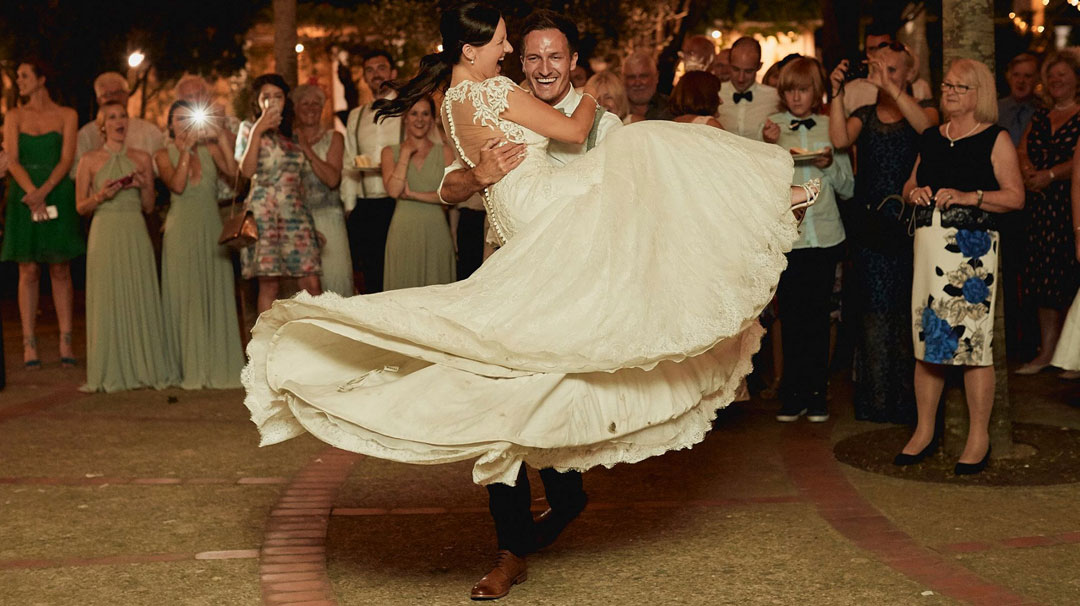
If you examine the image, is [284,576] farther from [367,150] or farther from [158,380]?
[367,150]

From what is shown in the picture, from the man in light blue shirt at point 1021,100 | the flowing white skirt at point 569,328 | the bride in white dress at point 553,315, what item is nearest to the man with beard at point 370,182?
the man in light blue shirt at point 1021,100

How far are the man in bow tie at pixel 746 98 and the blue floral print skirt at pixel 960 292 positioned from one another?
2.58 meters

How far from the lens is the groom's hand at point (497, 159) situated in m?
5.04

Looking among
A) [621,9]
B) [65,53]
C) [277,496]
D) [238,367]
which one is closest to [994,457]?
[277,496]

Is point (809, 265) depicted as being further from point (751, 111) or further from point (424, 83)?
point (424, 83)

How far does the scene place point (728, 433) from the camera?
795 centimetres

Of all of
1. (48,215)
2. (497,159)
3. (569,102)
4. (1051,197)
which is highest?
(569,102)

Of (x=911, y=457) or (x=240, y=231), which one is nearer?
(x=911, y=457)

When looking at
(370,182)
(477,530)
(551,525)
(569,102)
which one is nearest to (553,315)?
(551,525)

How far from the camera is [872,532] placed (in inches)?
225

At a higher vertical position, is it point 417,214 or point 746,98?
point 746,98

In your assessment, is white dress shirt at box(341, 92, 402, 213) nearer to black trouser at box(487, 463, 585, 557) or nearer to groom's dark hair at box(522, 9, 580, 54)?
groom's dark hair at box(522, 9, 580, 54)

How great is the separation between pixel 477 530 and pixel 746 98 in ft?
14.8

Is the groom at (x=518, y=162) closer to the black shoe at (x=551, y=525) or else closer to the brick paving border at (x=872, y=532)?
the black shoe at (x=551, y=525)
